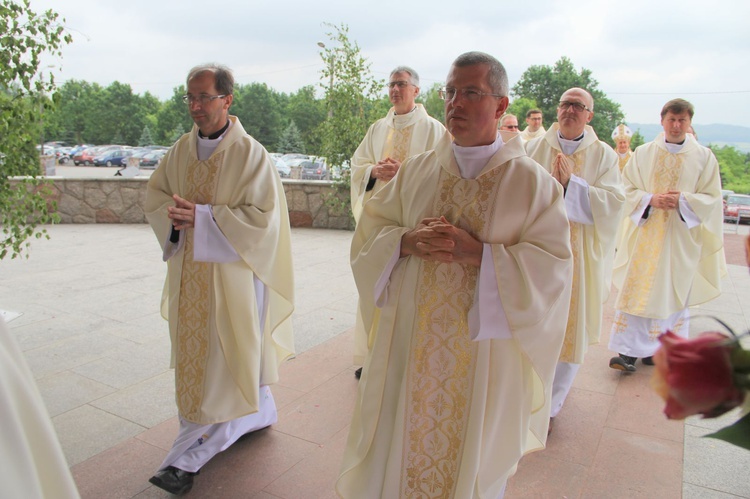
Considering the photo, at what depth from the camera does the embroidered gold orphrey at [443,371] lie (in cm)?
241

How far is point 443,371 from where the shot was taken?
243 cm

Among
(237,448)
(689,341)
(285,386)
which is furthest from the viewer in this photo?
(285,386)

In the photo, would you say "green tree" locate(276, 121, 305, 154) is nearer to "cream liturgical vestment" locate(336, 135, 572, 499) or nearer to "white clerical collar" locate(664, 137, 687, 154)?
"white clerical collar" locate(664, 137, 687, 154)

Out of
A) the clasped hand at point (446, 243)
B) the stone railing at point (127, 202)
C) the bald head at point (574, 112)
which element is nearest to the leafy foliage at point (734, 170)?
the stone railing at point (127, 202)

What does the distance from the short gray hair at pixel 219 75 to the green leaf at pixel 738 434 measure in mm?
3047

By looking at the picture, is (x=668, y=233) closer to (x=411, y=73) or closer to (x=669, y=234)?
(x=669, y=234)

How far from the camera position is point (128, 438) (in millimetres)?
3594

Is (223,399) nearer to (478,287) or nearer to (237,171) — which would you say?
(237,171)

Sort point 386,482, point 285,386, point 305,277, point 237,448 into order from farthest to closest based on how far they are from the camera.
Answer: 1. point 305,277
2. point 285,386
3. point 237,448
4. point 386,482

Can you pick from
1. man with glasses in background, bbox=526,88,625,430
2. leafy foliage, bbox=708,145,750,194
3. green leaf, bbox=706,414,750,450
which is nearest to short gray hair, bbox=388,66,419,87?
man with glasses in background, bbox=526,88,625,430

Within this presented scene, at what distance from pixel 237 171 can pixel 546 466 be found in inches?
94.2

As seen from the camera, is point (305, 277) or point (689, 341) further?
point (305, 277)

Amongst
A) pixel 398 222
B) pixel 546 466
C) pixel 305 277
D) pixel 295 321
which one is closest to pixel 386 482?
pixel 398 222

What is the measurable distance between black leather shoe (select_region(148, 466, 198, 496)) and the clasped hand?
5.78ft
